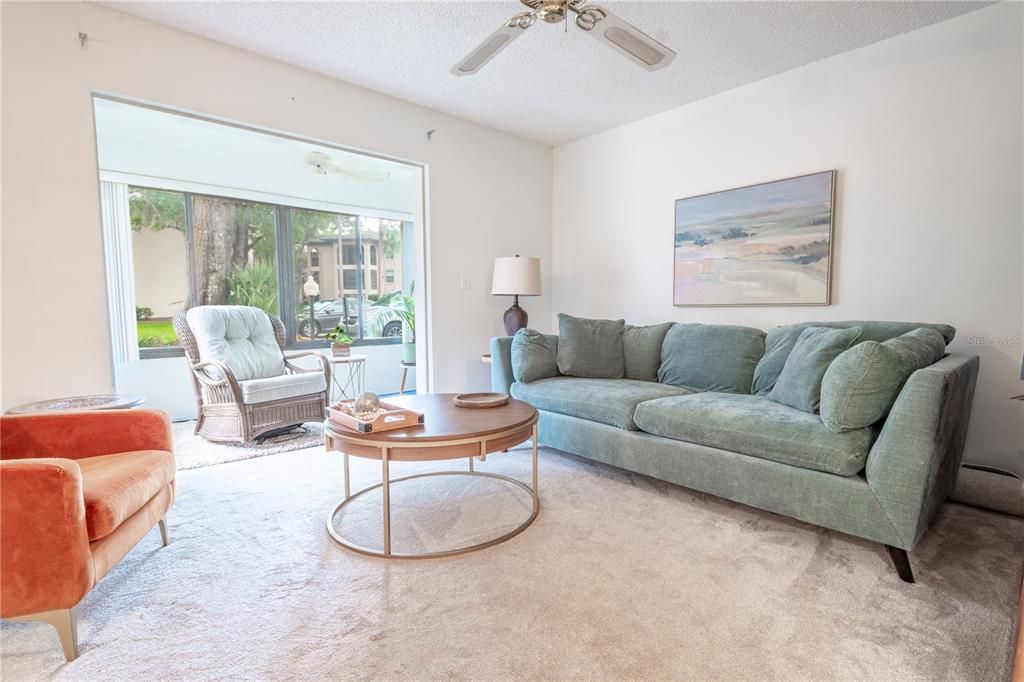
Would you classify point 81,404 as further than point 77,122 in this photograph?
No

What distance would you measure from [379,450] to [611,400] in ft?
4.55

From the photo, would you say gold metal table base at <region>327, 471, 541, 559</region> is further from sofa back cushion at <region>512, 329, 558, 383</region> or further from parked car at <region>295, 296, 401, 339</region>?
parked car at <region>295, 296, 401, 339</region>

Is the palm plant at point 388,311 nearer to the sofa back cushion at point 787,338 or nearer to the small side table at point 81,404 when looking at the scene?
the small side table at point 81,404

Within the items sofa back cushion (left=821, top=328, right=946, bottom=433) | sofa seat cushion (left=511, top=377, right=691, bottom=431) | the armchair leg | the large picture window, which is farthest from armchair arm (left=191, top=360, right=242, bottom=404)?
sofa back cushion (left=821, top=328, right=946, bottom=433)

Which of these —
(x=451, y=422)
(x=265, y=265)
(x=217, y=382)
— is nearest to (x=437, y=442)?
(x=451, y=422)

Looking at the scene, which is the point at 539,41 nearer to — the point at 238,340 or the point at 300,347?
the point at 238,340

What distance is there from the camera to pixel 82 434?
1.88m

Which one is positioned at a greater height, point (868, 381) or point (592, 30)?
point (592, 30)

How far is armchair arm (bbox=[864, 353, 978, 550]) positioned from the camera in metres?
1.68

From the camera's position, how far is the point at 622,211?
408 centimetres

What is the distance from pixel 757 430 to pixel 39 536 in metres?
2.51

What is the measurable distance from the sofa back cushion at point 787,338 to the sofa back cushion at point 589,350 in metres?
0.91

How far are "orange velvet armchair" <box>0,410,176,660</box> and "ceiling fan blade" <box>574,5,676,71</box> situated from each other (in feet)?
7.24

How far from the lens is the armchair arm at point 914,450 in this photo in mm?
1677
